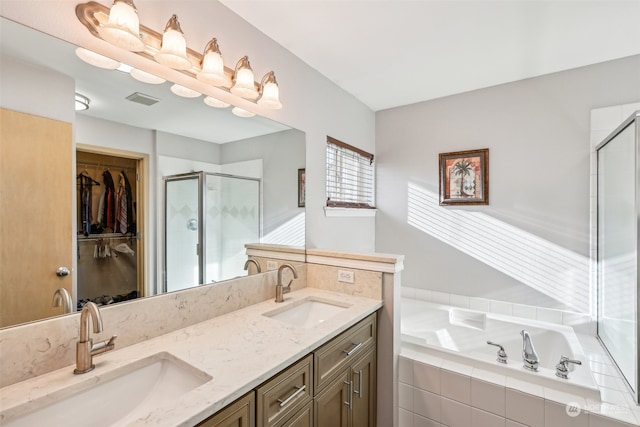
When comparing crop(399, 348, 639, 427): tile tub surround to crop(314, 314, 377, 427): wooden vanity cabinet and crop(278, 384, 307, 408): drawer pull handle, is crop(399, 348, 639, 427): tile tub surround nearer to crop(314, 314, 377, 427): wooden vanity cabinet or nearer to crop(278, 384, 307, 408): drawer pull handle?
crop(314, 314, 377, 427): wooden vanity cabinet

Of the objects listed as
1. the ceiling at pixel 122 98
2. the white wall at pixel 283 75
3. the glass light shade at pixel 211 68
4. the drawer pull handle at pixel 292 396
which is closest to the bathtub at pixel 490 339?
the white wall at pixel 283 75

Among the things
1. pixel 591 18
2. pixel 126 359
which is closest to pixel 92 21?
pixel 126 359

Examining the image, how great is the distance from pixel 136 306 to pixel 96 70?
36.4 inches

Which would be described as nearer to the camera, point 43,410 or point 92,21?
point 43,410

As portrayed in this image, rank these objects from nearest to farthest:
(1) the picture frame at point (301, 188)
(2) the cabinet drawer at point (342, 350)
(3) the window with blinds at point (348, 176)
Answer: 1. (2) the cabinet drawer at point (342, 350)
2. (1) the picture frame at point (301, 188)
3. (3) the window with blinds at point (348, 176)

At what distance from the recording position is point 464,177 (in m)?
2.74

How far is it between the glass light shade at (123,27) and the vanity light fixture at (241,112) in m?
0.56

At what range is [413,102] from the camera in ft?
9.77

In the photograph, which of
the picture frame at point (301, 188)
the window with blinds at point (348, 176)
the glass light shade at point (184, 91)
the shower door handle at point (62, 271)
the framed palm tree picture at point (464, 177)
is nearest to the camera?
the shower door handle at point (62, 271)

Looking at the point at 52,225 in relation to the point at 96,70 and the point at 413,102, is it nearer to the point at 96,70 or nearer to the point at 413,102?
the point at 96,70

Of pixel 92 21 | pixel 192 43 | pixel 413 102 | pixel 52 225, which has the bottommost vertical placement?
pixel 52 225

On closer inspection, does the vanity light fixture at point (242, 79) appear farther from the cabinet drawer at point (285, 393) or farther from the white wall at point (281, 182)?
the cabinet drawer at point (285, 393)

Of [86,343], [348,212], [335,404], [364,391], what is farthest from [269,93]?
[364,391]

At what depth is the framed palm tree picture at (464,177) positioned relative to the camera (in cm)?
265
